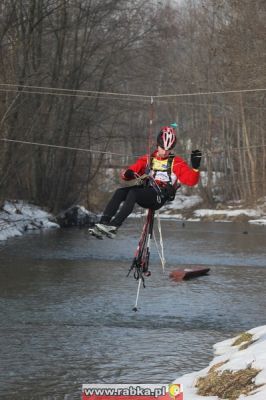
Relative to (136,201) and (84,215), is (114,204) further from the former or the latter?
(84,215)

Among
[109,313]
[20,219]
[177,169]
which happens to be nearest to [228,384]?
[177,169]

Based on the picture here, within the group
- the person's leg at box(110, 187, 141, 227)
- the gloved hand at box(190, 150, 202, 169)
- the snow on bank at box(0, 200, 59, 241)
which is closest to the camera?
the gloved hand at box(190, 150, 202, 169)

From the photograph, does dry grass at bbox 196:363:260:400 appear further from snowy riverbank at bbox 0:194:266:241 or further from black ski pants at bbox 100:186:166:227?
snowy riverbank at bbox 0:194:266:241

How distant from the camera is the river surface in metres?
14.3

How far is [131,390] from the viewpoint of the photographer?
22.8 ft

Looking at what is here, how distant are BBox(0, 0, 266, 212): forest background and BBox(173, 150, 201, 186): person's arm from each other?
2392cm

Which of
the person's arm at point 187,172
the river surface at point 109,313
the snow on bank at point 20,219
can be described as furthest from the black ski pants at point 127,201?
the snow on bank at point 20,219

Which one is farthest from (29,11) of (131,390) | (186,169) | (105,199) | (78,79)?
(131,390)

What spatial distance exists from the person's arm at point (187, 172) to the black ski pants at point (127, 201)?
41 cm

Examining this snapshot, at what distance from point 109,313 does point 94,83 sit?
33468 millimetres

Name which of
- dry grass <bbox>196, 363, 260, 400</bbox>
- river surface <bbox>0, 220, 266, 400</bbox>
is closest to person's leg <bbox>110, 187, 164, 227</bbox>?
dry grass <bbox>196, 363, 260, 400</bbox>

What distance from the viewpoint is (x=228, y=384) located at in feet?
34.3

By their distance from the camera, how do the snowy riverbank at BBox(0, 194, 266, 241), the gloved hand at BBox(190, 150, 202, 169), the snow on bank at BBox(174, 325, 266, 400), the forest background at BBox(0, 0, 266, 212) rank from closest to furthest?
the snow on bank at BBox(174, 325, 266, 400)
the gloved hand at BBox(190, 150, 202, 169)
the forest background at BBox(0, 0, 266, 212)
the snowy riverbank at BBox(0, 194, 266, 241)

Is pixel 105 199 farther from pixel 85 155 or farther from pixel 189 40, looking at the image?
pixel 189 40
